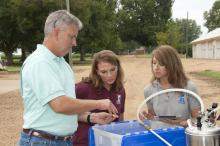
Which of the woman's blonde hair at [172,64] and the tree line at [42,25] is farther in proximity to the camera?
the tree line at [42,25]

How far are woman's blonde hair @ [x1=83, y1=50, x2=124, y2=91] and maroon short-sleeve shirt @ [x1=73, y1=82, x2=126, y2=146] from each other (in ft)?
0.14

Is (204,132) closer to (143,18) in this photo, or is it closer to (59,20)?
(59,20)

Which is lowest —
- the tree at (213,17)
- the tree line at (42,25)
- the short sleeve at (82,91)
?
the short sleeve at (82,91)

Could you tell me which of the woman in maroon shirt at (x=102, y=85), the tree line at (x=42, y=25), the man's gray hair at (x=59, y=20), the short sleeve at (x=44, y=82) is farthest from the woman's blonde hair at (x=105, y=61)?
the tree line at (x=42, y=25)

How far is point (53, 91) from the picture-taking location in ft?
9.77

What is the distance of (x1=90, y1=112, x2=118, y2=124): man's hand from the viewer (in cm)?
336

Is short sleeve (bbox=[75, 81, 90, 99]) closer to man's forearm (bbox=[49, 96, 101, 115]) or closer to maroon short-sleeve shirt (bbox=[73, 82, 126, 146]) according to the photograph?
maroon short-sleeve shirt (bbox=[73, 82, 126, 146])

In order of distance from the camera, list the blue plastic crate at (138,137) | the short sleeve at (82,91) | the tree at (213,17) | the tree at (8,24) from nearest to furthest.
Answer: the blue plastic crate at (138,137) → the short sleeve at (82,91) → the tree at (8,24) → the tree at (213,17)

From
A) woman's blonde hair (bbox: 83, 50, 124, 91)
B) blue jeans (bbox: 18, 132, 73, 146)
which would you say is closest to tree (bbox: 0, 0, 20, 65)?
woman's blonde hair (bbox: 83, 50, 124, 91)

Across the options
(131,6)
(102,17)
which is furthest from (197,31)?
(102,17)

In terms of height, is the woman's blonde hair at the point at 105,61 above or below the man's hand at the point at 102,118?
above

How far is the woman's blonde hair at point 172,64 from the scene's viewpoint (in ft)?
12.2

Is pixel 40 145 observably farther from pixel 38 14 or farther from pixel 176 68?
pixel 38 14

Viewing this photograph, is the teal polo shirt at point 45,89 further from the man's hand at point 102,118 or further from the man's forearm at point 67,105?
the man's hand at point 102,118
